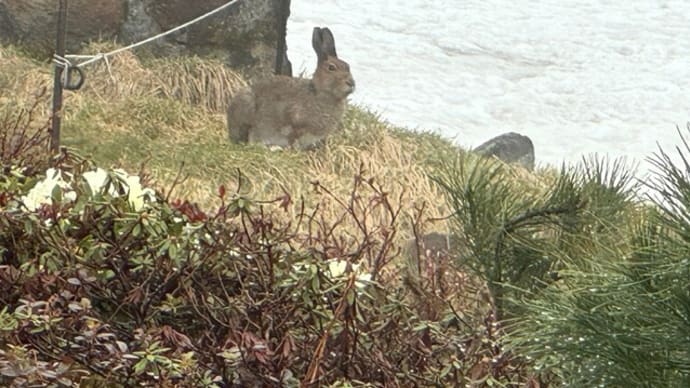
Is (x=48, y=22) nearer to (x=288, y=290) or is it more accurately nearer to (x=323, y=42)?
(x=323, y=42)

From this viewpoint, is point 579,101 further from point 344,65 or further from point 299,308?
point 299,308

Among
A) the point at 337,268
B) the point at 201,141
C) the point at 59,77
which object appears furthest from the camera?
the point at 201,141

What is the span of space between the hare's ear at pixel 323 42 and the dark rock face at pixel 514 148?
153cm

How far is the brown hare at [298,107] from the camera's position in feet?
25.2

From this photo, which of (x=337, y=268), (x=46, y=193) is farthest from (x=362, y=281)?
(x=46, y=193)

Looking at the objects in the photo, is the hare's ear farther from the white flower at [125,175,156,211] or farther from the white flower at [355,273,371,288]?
the white flower at [355,273,371,288]

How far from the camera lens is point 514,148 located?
9352 mm

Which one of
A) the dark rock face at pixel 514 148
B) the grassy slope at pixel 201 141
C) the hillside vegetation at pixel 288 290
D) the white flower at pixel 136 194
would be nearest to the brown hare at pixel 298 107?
the grassy slope at pixel 201 141

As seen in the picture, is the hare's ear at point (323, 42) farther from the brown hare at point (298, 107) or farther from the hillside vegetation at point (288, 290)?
the hillside vegetation at point (288, 290)

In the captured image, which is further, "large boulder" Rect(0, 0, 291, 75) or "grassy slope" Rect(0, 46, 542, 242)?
"large boulder" Rect(0, 0, 291, 75)

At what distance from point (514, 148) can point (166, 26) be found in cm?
223

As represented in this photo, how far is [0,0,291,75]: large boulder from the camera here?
8.54 m

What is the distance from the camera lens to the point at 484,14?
12695 millimetres

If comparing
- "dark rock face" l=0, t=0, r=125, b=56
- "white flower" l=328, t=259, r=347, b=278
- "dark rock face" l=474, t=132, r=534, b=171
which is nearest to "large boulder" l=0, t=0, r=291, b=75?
"dark rock face" l=0, t=0, r=125, b=56
